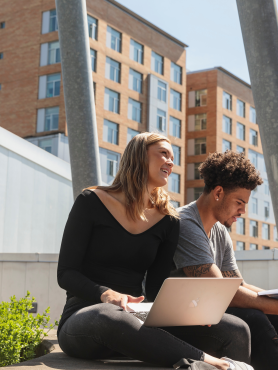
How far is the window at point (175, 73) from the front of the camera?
42.2 meters

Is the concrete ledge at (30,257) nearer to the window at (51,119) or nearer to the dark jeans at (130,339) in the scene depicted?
the dark jeans at (130,339)

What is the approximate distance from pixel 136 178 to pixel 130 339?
100cm

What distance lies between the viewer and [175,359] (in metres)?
2.42

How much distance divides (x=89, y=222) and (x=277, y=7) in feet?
8.58

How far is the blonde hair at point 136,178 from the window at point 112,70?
3345 cm

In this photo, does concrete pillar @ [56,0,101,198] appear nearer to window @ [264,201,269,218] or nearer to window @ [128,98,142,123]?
window @ [128,98,142,123]

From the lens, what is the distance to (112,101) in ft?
119

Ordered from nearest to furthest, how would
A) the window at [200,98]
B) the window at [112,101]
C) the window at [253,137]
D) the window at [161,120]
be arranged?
the window at [112,101] → the window at [161,120] → the window at [200,98] → the window at [253,137]

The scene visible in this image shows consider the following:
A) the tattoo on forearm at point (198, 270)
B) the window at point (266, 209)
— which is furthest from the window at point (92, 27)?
the tattoo on forearm at point (198, 270)

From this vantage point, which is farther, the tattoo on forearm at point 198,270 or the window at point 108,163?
the window at point 108,163

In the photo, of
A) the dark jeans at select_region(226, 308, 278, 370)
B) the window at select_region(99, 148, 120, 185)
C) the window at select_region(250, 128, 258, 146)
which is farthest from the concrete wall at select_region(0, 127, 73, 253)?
the window at select_region(250, 128, 258, 146)

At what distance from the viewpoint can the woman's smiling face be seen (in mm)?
3143

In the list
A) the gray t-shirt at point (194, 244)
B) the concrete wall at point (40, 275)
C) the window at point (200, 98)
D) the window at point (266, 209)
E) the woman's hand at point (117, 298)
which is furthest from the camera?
the window at point (266, 209)

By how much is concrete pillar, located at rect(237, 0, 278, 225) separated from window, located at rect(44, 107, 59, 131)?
28.9 metres
